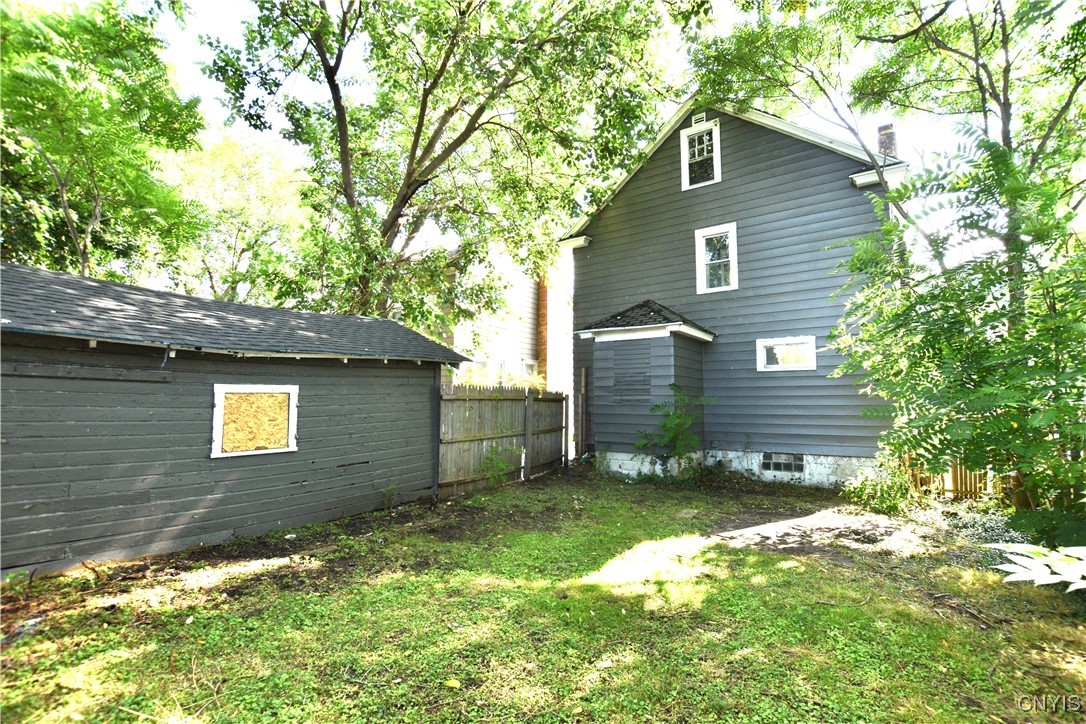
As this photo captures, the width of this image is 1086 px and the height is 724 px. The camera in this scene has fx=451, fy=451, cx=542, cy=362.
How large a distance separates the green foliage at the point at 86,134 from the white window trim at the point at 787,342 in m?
14.1

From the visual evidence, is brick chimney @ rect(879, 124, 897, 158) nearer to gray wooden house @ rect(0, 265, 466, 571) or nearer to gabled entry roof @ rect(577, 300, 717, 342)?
gabled entry roof @ rect(577, 300, 717, 342)

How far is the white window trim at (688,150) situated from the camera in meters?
11.2

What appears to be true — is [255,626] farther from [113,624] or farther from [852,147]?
[852,147]

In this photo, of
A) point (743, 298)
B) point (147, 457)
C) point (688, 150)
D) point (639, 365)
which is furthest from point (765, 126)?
point (147, 457)

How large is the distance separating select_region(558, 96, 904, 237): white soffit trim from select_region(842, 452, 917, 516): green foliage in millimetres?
5954

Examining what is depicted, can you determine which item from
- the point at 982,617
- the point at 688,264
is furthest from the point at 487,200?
the point at 982,617

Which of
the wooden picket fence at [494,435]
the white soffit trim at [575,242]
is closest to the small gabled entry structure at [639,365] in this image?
the wooden picket fence at [494,435]

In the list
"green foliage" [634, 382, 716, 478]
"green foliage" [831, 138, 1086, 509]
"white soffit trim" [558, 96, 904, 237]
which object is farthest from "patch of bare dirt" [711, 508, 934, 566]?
"white soffit trim" [558, 96, 904, 237]

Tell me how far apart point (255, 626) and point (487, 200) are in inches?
464

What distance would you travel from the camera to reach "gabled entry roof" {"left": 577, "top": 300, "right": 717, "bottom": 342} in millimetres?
10000

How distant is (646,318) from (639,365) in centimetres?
110

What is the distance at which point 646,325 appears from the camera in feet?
33.4

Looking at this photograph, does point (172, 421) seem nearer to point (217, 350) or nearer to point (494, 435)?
point (217, 350)

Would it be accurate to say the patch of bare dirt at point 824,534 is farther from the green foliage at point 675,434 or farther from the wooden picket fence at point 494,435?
the wooden picket fence at point 494,435
